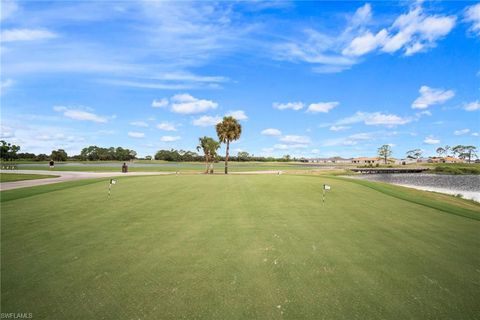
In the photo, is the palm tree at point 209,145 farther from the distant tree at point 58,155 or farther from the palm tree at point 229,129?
the distant tree at point 58,155

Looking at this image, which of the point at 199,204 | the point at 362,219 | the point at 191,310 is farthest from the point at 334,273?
the point at 199,204

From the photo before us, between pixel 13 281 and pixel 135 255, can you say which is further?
pixel 135 255

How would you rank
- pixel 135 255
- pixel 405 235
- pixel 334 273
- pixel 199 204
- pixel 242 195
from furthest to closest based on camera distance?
pixel 242 195 → pixel 199 204 → pixel 405 235 → pixel 135 255 → pixel 334 273

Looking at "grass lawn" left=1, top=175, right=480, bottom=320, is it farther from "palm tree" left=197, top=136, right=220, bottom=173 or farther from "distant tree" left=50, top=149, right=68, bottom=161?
"distant tree" left=50, top=149, right=68, bottom=161

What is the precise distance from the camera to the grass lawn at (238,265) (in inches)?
161

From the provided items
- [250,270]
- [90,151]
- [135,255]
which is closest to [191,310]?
[250,270]

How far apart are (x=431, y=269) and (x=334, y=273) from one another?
2.31 meters

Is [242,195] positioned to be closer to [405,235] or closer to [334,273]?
[405,235]

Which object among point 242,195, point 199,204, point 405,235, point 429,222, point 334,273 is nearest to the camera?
point 334,273

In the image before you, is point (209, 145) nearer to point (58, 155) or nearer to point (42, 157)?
point (58, 155)

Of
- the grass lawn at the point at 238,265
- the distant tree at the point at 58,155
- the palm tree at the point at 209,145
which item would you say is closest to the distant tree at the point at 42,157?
the distant tree at the point at 58,155

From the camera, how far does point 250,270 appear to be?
5.32m

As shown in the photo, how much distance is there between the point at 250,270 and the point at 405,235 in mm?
5748

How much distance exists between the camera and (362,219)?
986 centimetres
